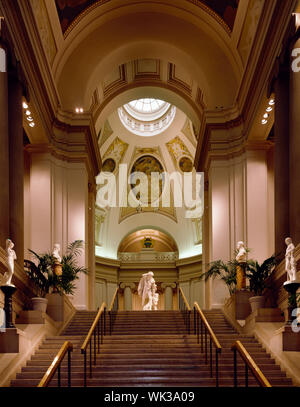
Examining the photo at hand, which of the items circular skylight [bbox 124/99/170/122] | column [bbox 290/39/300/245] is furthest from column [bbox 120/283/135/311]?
column [bbox 290/39/300/245]

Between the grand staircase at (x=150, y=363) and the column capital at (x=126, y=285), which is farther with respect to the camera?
the column capital at (x=126, y=285)

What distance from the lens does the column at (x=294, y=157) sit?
13.6 meters

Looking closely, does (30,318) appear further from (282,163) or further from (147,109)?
(147,109)

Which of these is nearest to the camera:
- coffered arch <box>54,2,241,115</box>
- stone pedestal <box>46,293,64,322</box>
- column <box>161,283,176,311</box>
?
stone pedestal <box>46,293,64,322</box>

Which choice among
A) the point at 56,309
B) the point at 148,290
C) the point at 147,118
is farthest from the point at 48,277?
the point at 147,118

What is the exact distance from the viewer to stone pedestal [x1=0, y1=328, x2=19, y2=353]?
35.6 ft

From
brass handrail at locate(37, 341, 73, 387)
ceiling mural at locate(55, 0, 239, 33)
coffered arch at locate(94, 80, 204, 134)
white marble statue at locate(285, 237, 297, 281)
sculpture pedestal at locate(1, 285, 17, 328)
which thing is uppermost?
ceiling mural at locate(55, 0, 239, 33)

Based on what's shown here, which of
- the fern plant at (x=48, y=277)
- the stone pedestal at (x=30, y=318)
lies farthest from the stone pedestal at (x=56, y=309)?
the stone pedestal at (x=30, y=318)

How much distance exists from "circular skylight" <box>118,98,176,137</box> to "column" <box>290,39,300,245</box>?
2152 cm

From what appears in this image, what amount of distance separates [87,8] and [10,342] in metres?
14.8

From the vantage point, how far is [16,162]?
15.5 meters

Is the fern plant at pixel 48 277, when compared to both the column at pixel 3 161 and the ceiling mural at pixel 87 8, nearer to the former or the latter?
the column at pixel 3 161

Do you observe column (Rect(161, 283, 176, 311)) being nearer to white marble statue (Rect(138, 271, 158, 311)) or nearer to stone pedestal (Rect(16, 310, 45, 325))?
white marble statue (Rect(138, 271, 158, 311))

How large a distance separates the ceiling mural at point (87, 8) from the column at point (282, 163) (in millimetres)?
6136
